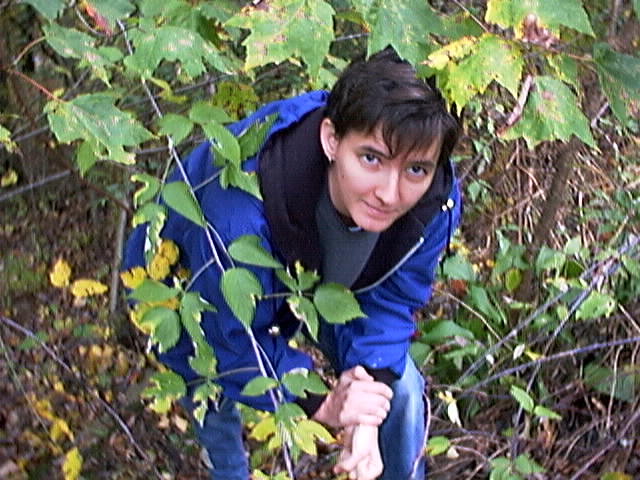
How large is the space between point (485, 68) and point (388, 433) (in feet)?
4.40

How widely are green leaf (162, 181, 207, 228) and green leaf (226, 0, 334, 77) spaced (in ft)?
1.04

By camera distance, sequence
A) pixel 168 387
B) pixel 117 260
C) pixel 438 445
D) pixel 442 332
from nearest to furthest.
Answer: pixel 168 387 < pixel 438 445 < pixel 442 332 < pixel 117 260

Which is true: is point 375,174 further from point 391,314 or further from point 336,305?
point 391,314

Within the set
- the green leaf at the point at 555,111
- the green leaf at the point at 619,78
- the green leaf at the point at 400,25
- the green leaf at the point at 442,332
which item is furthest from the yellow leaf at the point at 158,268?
the green leaf at the point at 442,332

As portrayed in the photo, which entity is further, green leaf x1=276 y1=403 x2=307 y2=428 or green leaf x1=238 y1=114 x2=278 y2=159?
green leaf x1=238 y1=114 x2=278 y2=159

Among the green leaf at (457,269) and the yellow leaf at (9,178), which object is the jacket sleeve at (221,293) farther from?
the yellow leaf at (9,178)

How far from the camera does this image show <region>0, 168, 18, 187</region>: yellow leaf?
3675 mm

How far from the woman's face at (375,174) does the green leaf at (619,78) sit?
1.37 ft

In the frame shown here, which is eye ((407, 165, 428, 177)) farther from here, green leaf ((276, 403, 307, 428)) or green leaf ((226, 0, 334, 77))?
green leaf ((276, 403, 307, 428))

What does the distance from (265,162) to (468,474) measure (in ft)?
4.82

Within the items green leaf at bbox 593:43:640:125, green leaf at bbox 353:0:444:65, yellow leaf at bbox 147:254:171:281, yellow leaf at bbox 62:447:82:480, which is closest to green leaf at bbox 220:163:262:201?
yellow leaf at bbox 147:254:171:281

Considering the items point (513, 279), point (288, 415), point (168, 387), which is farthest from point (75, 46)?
point (513, 279)

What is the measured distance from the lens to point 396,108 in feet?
4.90

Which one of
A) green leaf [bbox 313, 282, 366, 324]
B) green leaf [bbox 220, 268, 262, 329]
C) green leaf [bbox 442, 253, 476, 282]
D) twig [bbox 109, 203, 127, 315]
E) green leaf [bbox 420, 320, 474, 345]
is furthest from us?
twig [bbox 109, 203, 127, 315]
